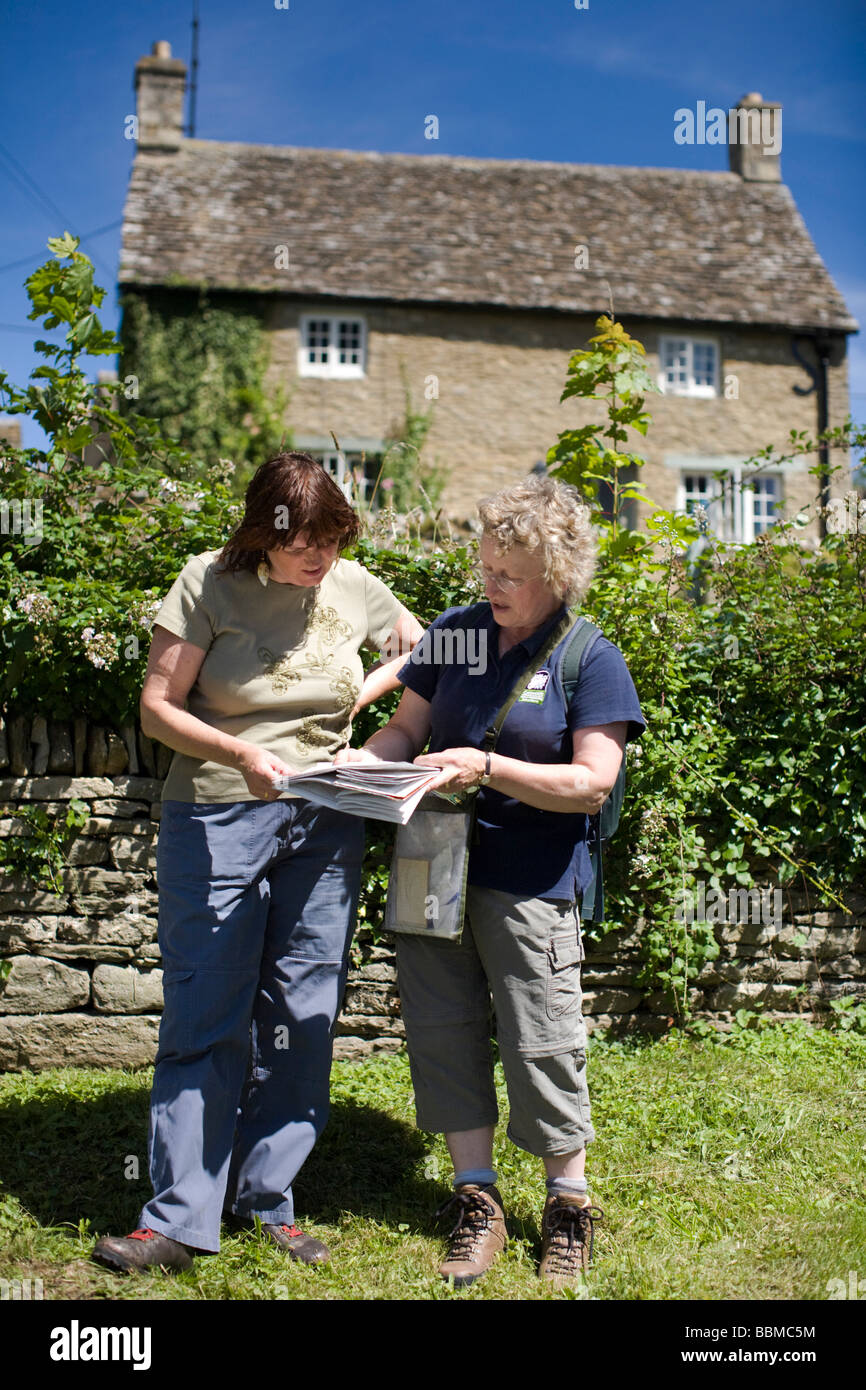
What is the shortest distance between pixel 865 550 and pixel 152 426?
347cm

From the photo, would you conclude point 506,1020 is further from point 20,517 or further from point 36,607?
point 20,517

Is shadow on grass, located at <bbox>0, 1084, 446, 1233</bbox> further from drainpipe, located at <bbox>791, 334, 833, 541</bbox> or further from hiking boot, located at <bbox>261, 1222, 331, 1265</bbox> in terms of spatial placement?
drainpipe, located at <bbox>791, 334, 833, 541</bbox>

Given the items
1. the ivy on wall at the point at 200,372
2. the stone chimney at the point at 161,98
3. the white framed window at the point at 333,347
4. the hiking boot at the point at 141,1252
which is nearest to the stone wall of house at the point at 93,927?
the hiking boot at the point at 141,1252

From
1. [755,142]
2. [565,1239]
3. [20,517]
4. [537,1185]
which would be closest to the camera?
[565,1239]

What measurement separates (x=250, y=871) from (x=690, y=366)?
17.1 metres

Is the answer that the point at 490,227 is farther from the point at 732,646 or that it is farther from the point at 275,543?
the point at 275,543

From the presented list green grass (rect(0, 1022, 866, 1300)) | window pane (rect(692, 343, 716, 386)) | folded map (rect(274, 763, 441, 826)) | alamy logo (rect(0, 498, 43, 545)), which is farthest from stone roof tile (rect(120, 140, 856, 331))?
folded map (rect(274, 763, 441, 826))

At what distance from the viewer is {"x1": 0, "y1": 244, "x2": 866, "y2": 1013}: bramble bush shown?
14.9 ft

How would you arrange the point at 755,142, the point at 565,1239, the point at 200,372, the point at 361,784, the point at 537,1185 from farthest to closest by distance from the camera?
the point at 755,142 < the point at 200,372 < the point at 537,1185 < the point at 565,1239 < the point at 361,784

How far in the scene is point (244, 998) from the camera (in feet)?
9.89

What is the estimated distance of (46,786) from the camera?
4.49 meters

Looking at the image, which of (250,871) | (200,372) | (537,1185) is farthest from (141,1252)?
(200,372)

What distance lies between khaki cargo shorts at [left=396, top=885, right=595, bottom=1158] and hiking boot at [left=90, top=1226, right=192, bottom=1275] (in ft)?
2.43
